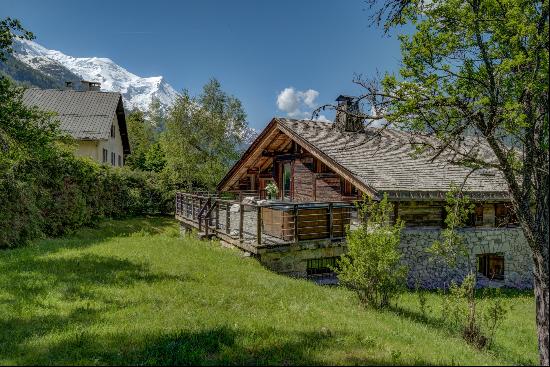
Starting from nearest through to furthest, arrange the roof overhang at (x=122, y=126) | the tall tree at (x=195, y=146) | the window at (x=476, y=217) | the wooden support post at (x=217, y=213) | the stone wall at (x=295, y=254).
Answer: the stone wall at (x=295, y=254) → the window at (x=476, y=217) → the wooden support post at (x=217, y=213) → the tall tree at (x=195, y=146) → the roof overhang at (x=122, y=126)

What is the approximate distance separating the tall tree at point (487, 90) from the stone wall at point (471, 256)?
23.6 ft

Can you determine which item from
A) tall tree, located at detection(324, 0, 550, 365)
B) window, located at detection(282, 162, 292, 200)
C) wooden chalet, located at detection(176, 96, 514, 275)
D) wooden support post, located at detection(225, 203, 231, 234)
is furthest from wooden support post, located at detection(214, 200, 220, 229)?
tall tree, located at detection(324, 0, 550, 365)

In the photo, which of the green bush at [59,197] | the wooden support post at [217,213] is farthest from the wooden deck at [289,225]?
the green bush at [59,197]

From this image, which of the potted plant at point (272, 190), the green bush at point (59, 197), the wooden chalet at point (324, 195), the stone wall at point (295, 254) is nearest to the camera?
the stone wall at point (295, 254)

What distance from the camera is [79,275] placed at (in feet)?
31.6

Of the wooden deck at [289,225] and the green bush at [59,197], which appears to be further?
the green bush at [59,197]

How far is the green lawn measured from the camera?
17.0ft

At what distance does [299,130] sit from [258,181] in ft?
23.5

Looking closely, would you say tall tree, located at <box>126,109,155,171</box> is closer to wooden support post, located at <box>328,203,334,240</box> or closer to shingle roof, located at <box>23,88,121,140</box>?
shingle roof, located at <box>23,88,121,140</box>

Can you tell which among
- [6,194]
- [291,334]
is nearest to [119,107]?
[6,194]

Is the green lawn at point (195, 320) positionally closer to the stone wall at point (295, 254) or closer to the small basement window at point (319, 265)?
the stone wall at point (295, 254)

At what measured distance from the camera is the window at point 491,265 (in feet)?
54.1

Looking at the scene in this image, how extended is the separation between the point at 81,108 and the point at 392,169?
29174 mm

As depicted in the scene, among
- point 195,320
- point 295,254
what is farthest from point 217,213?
point 195,320
